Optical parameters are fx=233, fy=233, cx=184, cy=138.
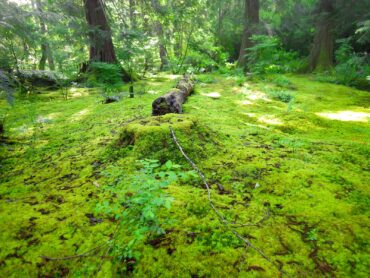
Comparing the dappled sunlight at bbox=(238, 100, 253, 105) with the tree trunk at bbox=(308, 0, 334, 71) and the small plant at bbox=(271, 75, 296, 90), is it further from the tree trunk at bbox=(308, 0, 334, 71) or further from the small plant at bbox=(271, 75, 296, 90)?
the tree trunk at bbox=(308, 0, 334, 71)

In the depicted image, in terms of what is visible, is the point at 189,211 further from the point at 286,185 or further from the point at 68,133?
the point at 68,133

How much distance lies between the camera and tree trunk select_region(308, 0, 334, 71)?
10367mm

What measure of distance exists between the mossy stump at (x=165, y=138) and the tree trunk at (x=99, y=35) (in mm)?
6711

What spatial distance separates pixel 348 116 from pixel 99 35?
8.47 m

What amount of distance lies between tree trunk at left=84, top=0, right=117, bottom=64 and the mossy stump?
6.71 meters

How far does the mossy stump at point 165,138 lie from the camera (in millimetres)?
2807

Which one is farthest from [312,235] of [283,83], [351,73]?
[351,73]

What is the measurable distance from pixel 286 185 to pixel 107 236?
1.75 metres

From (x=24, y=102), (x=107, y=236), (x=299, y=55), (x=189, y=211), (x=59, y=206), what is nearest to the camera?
(x=107, y=236)

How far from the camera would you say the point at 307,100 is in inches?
257

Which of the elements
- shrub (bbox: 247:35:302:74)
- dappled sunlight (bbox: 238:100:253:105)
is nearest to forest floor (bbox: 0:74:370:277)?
dappled sunlight (bbox: 238:100:253:105)

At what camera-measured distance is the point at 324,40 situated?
35.3ft

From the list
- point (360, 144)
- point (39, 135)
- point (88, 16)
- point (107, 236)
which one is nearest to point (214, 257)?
point (107, 236)

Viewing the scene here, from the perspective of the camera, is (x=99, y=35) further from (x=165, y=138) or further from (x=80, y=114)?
(x=165, y=138)
